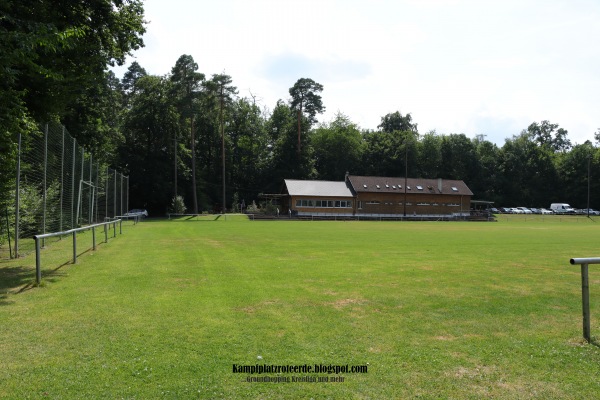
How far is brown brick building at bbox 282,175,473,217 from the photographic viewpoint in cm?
6650

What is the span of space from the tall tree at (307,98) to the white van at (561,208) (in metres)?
50.6

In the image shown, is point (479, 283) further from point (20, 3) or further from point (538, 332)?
point (20, 3)

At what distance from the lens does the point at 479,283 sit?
9.81 m

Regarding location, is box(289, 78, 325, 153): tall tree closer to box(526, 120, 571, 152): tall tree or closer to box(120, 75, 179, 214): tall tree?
box(120, 75, 179, 214): tall tree

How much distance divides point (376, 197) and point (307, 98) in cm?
2725

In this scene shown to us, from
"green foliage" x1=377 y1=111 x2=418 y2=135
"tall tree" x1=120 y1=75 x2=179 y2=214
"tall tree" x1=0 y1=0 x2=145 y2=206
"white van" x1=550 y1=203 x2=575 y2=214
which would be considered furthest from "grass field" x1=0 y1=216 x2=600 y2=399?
"green foliage" x1=377 y1=111 x2=418 y2=135

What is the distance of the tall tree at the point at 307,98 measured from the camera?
86438 mm

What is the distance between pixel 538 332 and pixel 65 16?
14.7 m

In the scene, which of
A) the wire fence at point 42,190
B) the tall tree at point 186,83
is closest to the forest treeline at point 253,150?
the tall tree at point 186,83

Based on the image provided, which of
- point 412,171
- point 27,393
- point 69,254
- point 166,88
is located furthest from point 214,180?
point 27,393

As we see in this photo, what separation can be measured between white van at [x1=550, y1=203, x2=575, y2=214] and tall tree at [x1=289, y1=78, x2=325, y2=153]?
50.6 m

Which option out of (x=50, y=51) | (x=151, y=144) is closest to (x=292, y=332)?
(x=50, y=51)

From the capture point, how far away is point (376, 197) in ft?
237

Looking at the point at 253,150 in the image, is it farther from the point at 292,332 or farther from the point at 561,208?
the point at 292,332
